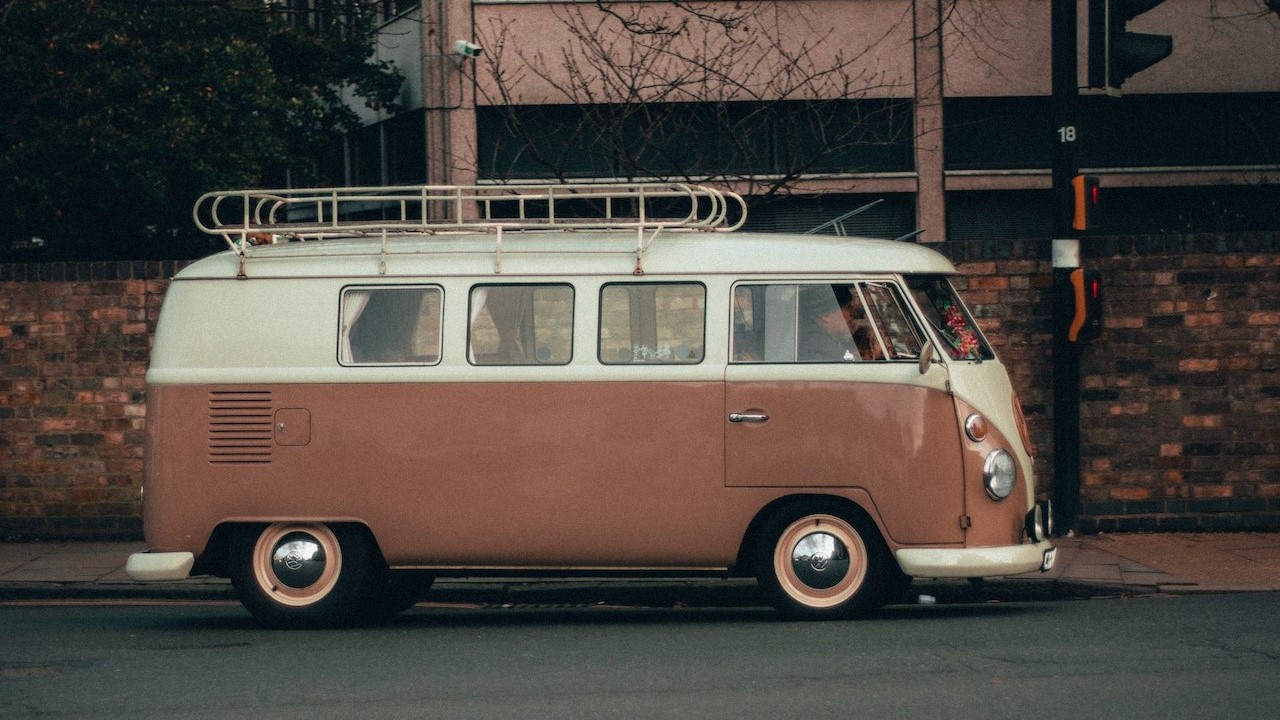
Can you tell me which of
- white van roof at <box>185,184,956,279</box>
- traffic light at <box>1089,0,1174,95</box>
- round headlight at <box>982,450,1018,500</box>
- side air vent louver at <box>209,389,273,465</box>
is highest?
traffic light at <box>1089,0,1174,95</box>

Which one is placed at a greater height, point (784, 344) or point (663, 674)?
point (784, 344)

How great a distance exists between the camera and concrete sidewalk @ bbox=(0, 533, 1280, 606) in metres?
10.6

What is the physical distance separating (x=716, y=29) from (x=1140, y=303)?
652 cm

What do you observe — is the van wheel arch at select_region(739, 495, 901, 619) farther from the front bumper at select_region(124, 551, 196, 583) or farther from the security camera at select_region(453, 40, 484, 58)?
the security camera at select_region(453, 40, 484, 58)

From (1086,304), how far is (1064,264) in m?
0.36

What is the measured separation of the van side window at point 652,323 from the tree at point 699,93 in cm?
702

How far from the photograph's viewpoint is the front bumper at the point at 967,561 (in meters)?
9.03

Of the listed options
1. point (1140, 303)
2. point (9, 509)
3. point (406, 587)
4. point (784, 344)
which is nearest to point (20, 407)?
point (9, 509)

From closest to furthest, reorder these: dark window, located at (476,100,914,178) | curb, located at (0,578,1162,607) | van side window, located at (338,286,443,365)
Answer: van side window, located at (338,286,443,365), curb, located at (0,578,1162,607), dark window, located at (476,100,914,178)

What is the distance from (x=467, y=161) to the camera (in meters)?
18.2

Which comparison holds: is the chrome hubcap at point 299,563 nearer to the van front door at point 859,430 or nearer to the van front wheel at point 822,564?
the van front door at point 859,430

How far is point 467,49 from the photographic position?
1773 cm

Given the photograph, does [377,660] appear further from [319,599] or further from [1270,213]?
[1270,213]

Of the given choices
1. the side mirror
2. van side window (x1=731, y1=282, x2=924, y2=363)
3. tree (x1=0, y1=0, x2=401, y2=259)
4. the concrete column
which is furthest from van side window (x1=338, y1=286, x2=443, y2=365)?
the concrete column
